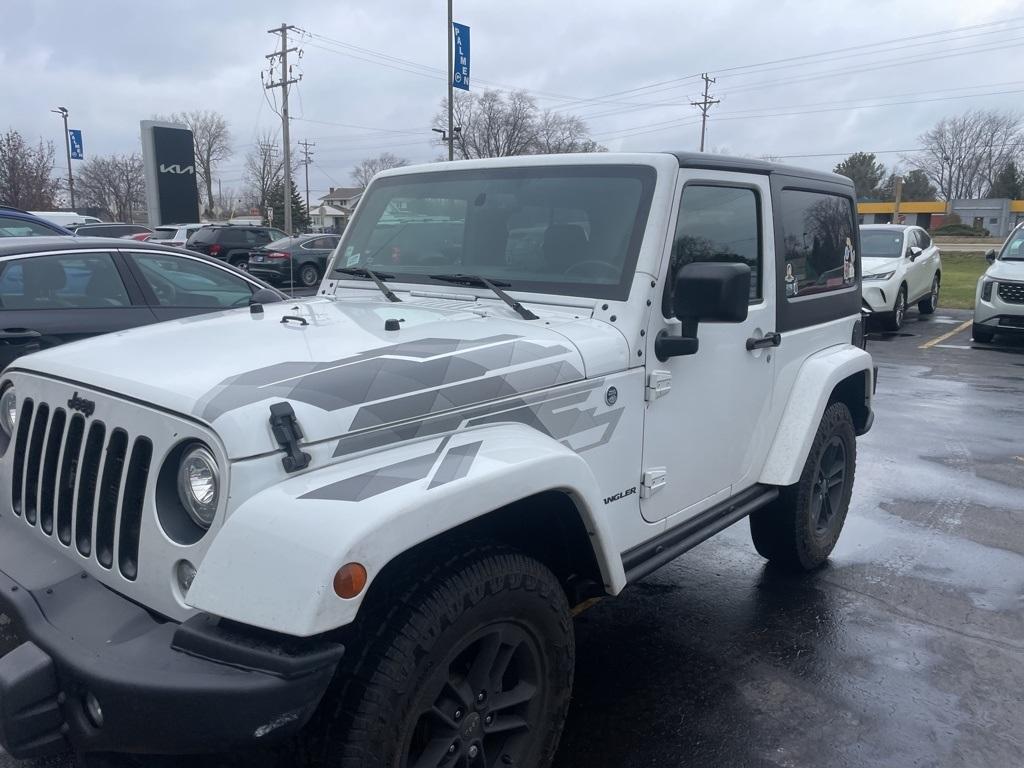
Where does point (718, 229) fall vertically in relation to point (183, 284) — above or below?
above

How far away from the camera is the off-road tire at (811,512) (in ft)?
13.5

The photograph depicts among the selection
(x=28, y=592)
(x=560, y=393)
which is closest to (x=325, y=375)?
(x=560, y=393)

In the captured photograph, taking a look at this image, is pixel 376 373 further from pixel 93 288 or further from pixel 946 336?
pixel 946 336

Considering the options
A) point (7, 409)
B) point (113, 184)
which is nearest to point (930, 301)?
point (7, 409)

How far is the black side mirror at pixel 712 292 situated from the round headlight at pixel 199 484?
161cm

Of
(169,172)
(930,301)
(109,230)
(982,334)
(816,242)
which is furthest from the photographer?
(169,172)

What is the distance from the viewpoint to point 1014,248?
12.5 m

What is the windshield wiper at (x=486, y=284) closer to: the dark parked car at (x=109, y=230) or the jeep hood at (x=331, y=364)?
the jeep hood at (x=331, y=364)

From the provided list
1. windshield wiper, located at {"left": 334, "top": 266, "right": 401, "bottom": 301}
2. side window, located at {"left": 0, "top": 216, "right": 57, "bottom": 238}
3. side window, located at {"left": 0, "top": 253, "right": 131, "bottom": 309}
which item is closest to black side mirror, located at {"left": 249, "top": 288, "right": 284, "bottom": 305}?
side window, located at {"left": 0, "top": 253, "right": 131, "bottom": 309}

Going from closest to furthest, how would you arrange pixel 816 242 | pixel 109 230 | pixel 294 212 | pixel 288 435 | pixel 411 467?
pixel 288 435
pixel 411 467
pixel 816 242
pixel 109 230
pixel 294 212

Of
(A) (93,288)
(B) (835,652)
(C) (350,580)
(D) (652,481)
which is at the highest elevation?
(A) (93,288)

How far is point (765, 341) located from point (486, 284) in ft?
4.15

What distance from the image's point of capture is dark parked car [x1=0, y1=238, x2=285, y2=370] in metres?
5.25

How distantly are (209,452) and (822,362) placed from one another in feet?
10.1
